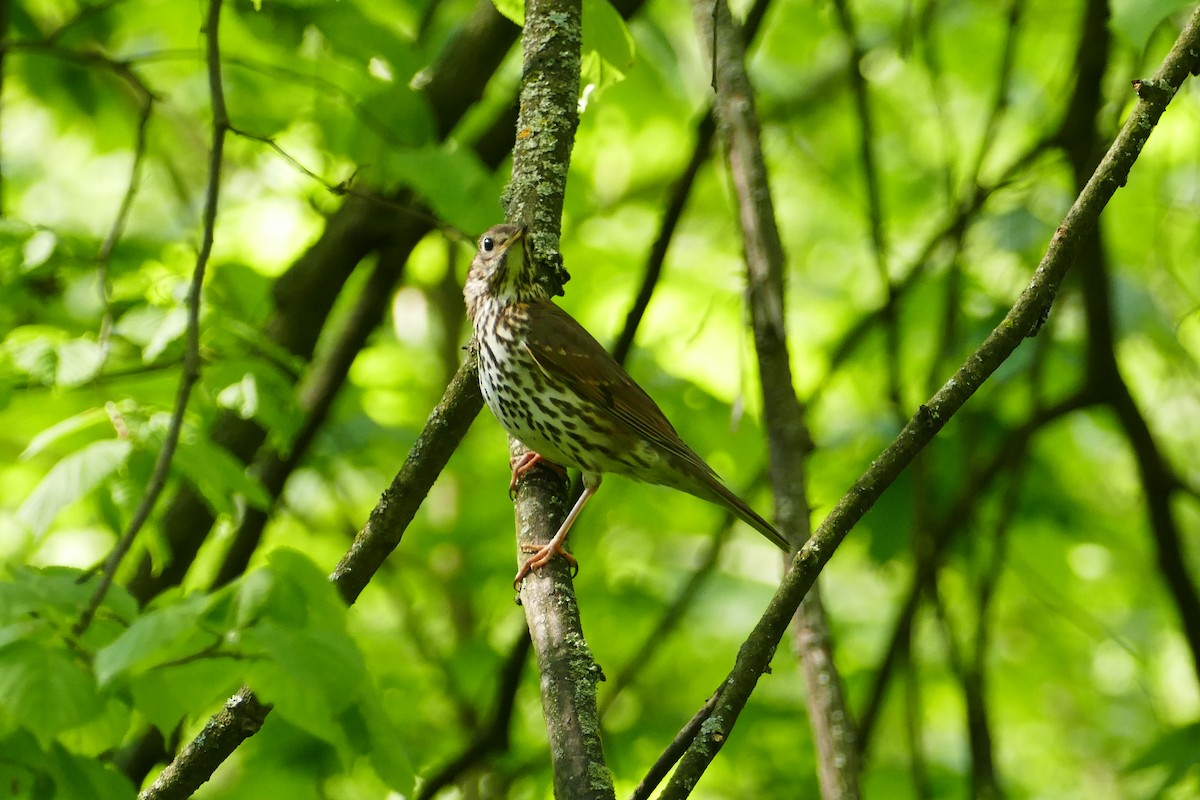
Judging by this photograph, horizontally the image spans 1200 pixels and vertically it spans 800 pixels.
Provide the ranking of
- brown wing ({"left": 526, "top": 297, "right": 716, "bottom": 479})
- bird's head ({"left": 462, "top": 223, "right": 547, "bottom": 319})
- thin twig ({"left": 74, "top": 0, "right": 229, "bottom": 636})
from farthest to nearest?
brown wing ({"left": 526, "top": 297, "right": 716, "bottom": 479})
bird's head ({"left": 462, "top": 223, "right": 547, "bottom": 319})
thin twig ({"left": 74, "top": 0, "right": 229, "bottom": 636})

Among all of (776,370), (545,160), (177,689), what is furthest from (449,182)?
(177,689)

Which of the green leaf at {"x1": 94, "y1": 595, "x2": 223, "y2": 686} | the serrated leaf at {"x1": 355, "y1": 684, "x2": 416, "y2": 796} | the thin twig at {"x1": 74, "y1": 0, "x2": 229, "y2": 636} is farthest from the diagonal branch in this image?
the thin twig at {"x1": 74, "y1": 0, "x2": 229, "y2": 636}

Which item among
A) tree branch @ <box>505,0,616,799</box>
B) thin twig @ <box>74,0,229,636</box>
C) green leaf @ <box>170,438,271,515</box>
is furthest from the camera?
tree branch @ <box>505,0,616,799</box>

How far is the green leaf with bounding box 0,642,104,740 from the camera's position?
2.08m

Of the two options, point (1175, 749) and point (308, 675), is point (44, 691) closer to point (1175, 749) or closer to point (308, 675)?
point (308, 675)

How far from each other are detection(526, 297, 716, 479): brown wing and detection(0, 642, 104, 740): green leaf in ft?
8.96

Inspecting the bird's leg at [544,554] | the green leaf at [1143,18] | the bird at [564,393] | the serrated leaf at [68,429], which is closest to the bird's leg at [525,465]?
the bird at [564,393]

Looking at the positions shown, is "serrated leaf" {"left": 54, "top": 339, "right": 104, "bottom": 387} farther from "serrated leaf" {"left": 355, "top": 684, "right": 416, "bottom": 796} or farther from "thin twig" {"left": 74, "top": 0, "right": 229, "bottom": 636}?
"serrated leaf" {"left": 355, "top": 684, "right": 416, "bottom": 796}

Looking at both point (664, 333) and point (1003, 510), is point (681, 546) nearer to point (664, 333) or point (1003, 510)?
A: point (664, 333)

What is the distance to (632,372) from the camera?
638 centimetres

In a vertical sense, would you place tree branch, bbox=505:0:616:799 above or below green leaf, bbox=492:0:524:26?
below

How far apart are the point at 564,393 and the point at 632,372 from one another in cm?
168

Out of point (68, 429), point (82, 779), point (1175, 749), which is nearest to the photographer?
point (82, 779)

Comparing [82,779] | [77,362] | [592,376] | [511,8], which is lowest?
[82,779]
